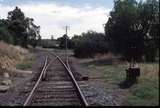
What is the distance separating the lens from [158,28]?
1986 inches

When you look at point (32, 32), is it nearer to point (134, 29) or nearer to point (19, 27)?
point (19, 27)

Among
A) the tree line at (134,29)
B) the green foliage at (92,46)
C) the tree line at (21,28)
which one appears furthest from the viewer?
the tree line at (21,28)

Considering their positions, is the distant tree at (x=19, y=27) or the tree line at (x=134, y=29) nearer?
the tree line at (x=134, y=29)

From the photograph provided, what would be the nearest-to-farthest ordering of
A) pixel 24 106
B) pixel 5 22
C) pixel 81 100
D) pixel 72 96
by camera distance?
pixel 24 106 → pixel 81 100 → pixel 72 96 → pixel 5 22

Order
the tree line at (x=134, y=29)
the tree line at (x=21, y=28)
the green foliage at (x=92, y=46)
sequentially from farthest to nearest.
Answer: the tree line at (x=21, y=28) → the green foliage at (x=92, y=46) → the tree line at (x=134, y=29)

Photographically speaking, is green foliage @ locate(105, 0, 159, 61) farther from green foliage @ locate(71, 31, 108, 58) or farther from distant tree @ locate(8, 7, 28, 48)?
distant tree @ locate(8, 7, 28, 48)

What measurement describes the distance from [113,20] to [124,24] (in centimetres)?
227

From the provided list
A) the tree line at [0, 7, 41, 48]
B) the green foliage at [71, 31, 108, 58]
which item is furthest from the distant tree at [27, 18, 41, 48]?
the green foliage at [71, 31, 108, 58]

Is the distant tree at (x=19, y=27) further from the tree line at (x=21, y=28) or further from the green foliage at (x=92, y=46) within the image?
the green foliage at (x=92, y=46)

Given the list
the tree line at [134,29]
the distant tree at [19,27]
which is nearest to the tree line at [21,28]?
the distant tree at [19,27]

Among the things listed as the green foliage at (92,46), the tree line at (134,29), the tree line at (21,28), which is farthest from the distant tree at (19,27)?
the tree line at (134,29)

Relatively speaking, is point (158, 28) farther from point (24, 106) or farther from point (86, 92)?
point (24, 106)

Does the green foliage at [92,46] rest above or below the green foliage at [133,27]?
below

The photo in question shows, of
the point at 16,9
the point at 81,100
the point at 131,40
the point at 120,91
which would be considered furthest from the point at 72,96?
the point at 16,9
